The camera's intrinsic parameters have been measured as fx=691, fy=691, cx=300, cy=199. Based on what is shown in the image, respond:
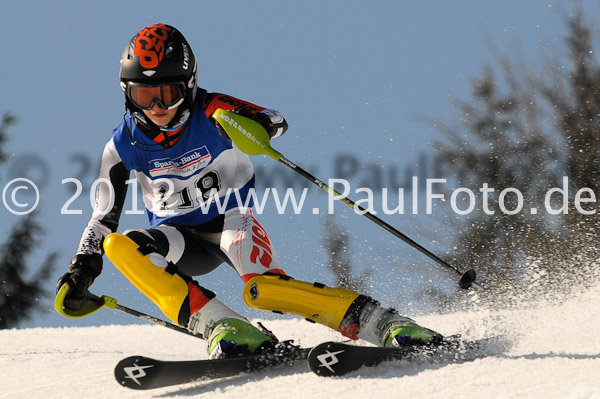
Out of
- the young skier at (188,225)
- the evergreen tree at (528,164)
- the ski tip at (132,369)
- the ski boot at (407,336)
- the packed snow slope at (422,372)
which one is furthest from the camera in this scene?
the evergreen tree at (528,164)

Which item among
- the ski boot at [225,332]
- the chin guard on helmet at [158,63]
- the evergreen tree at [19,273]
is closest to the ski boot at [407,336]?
the ski boot at [225,332]

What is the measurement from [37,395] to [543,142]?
1237cm

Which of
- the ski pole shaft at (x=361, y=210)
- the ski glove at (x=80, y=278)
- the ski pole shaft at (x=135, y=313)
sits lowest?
the ski pole shaft at (x=135, y=313)

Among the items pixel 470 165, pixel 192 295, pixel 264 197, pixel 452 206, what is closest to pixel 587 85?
pixel 470 165

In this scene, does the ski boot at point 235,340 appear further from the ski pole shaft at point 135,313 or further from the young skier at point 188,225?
the ski pole shaft at point 135,313

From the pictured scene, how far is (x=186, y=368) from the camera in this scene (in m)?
3.28

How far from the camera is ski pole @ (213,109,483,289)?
3.66m

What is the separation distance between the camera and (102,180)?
4.17m

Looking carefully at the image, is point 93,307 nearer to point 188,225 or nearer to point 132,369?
point 188,225

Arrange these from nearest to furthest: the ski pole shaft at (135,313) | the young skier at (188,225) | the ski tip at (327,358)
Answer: the ski tip at (327,358), the young skier at (188,225), the ski pole shaft at (135,313)

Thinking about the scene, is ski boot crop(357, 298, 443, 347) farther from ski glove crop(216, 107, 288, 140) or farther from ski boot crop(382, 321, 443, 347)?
ski glove crop(216, 107, 288, 140)

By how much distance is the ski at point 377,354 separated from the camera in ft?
10.1

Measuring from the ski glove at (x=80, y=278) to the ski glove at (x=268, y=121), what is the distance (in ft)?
3.45

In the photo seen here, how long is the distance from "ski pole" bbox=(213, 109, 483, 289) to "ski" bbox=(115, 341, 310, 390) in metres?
0.81
